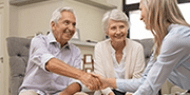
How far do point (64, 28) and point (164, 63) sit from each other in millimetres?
1053

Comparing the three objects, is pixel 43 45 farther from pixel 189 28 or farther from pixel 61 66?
pixel 189 28

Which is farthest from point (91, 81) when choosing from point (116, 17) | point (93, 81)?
point (116, 17)

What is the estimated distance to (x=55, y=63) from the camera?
1.81 meters

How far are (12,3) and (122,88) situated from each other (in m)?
4.12

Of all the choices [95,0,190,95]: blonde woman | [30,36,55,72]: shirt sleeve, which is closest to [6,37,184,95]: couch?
[30,36,55,72]: shirt sleeve

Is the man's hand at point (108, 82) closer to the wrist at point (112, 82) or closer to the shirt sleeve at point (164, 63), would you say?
the wrist at point (112, 82)

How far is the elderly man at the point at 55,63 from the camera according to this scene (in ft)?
5.98

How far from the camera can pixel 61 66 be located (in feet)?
5.94

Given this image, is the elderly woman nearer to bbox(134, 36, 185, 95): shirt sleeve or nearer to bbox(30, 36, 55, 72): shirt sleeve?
bbox(30, 36, 55, 72): shirt sleeve

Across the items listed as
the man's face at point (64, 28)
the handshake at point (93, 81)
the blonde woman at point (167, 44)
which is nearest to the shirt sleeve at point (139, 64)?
the handshake at point (93, 81)

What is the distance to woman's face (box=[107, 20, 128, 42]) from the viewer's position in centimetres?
226

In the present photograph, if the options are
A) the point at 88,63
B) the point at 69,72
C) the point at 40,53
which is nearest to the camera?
the point at 69,72

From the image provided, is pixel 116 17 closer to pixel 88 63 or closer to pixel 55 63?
pixel 55 63

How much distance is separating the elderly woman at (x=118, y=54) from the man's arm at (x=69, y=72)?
1.17ft
